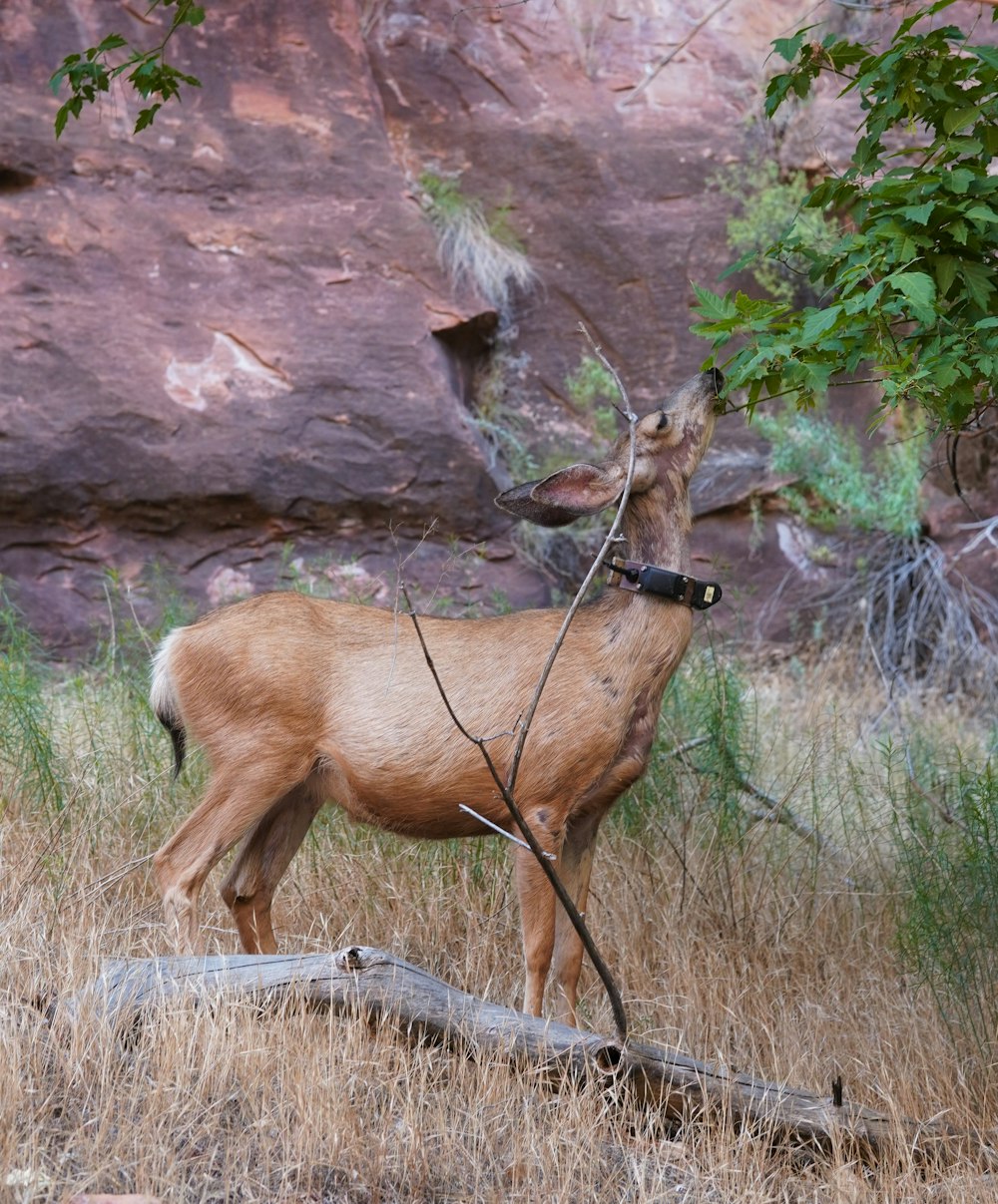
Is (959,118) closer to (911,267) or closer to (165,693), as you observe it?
(911,267)

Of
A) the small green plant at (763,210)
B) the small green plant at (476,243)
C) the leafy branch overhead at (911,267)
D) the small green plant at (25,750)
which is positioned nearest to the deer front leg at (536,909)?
the leafy branch overhead at (911,267)

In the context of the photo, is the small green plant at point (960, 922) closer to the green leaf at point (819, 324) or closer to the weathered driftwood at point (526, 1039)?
the weathered driftwood at point (526, 1039)

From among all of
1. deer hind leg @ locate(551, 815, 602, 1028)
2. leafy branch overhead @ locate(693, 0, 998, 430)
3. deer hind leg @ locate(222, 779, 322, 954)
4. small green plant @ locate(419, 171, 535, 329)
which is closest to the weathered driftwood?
deer hind leg @ locate(551, 815, 602, 1028)

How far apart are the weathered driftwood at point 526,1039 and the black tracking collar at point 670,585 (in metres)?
1.51

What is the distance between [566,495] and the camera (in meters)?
4.68

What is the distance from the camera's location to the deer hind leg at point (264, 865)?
5195mm

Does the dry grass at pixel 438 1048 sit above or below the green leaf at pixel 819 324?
below

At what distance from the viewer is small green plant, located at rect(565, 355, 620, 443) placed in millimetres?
11000

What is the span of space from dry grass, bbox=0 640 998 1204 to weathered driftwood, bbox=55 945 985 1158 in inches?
2.6

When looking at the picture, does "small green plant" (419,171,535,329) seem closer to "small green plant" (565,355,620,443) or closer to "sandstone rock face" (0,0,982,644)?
"sandstone rock face" (0,0,982,644)

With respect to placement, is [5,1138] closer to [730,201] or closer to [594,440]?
[594,440]

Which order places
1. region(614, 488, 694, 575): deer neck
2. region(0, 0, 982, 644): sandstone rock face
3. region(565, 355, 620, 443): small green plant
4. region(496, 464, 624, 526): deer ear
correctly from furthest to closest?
region(565, 355, 620, 443): small green plant, region(0, 0, 982, 644): sandstone rock face, region(614, 488, 694, 575): deer neck, region(496, 464, 624, 526): deer ear

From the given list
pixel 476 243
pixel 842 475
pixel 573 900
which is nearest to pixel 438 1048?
pixel 573 900

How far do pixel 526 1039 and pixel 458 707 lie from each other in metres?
1.25
